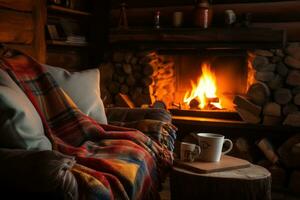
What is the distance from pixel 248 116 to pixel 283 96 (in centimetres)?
29

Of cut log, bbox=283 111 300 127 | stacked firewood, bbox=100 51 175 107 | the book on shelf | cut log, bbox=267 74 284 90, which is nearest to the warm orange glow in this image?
cut log, bbox=267 74 284 90

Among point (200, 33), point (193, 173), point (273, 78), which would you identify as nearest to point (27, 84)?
point (193, 173)

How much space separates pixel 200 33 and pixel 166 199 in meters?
1.26

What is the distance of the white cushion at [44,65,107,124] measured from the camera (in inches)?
87.0

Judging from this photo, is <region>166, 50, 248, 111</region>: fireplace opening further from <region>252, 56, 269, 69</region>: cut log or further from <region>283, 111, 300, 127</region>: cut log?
<region>283, 111, 300, 127</region>: cut log

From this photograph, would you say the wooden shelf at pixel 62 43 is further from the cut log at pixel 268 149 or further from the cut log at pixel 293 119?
the cut log at pixel 293 119

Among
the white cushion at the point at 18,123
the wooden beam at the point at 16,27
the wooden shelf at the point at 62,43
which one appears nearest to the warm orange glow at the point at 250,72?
the wooden shelf at the point at 62,43

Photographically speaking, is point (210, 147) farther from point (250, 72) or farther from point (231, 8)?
point (231, 8)

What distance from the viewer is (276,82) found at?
320cm

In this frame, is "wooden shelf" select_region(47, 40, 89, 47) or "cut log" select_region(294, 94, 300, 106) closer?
"cut log" select_region(294, 94, 300, 106)

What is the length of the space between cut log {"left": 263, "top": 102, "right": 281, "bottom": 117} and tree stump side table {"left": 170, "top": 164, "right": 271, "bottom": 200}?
1389 millimetres

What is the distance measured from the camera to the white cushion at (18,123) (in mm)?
1482

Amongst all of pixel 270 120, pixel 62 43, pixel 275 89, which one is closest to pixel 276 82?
pixel 275 89

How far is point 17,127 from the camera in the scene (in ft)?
4.91
